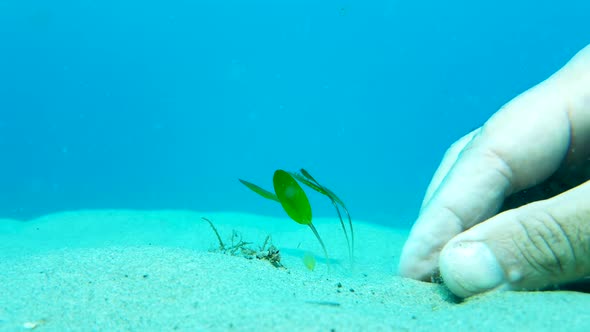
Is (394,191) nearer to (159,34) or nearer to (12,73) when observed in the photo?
(159,34)

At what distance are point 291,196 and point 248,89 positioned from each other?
8514 mm

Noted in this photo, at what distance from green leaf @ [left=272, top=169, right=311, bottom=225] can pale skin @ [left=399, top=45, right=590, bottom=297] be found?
534mm

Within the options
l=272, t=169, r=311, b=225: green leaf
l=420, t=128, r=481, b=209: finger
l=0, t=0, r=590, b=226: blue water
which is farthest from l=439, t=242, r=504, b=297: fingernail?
l=0, t=0, r=590, b=226: blue water

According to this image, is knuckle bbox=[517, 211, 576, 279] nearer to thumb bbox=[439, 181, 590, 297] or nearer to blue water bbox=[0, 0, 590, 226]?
thumb bbox=[439, 181, 590, 297]

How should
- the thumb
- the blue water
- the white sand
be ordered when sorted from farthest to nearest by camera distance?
the blue water
the thumb
the white sand

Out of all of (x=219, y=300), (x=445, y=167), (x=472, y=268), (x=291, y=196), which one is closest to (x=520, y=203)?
(x=445, y=167)

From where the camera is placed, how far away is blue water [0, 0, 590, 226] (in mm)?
7789

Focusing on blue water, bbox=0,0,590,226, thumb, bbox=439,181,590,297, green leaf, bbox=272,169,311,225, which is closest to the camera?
thumb, bbox=439,181,590,297

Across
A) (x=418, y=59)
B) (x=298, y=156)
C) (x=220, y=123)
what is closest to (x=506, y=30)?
(x=418, y=59)

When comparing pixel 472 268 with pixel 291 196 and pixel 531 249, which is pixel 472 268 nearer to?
pixel 531 249

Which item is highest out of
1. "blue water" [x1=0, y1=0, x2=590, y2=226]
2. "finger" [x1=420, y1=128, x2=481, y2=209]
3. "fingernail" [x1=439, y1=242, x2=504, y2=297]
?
"blue water" [x1=0, y1=0, x2=590, y2=226]

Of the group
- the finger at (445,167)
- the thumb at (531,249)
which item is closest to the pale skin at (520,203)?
the thumb at (531,249)

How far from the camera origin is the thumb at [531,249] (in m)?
1.18

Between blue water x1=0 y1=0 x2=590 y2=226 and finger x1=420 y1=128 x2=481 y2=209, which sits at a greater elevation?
blue water x1=0 y1=0 x2=590 y2=226
